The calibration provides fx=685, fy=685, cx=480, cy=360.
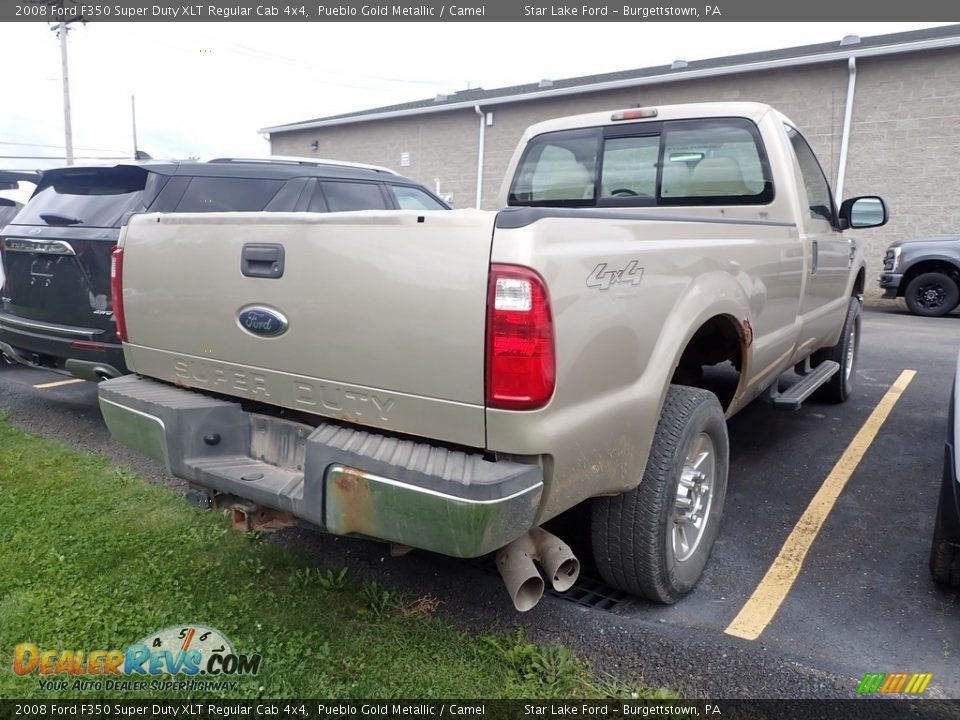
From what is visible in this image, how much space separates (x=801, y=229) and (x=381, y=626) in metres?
3.08

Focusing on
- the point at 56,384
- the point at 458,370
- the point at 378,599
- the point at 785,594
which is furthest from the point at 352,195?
the point at 785,594

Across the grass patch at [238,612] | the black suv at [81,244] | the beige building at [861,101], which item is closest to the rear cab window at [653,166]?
the black suv at [81,244]

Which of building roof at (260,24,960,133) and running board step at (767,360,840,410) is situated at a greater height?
building roof at (260,24,960,133)

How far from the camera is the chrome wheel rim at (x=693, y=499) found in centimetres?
275

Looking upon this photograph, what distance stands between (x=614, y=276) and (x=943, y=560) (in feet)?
6.51

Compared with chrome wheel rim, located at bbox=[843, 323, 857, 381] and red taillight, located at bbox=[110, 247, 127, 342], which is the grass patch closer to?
red taillight, located at bbox=[110, 247, 127, 342]

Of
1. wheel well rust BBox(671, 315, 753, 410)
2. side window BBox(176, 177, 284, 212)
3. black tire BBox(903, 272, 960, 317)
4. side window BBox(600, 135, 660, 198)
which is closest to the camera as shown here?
wheel well rust BBox(671, 315, 753, 410)

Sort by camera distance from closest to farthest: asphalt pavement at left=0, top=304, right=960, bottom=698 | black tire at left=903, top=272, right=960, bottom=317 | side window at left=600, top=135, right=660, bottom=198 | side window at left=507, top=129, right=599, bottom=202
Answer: asphalt pavement at left=0, top=304, right=960, bottom=698 → side window at left=600, top=135, right=660, bottom=198 → side window at left=507, top=129, right=599, bottom=202 → black tire at left=903, top=272, right=960, bottom=317

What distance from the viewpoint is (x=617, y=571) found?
2.66 meters

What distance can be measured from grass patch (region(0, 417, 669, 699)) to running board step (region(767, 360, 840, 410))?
2.18m

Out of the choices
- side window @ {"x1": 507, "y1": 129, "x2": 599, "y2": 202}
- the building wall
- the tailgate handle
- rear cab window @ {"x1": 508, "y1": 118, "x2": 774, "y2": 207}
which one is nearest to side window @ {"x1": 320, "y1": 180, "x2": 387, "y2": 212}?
side window @ {"x1": 507, "y1": 129, "x2": 599, "y2": 202}

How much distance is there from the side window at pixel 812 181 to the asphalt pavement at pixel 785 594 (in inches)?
62.6

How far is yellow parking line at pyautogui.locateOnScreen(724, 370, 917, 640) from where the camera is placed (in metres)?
2.74

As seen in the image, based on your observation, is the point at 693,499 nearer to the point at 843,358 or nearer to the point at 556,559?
the point at 556,559
